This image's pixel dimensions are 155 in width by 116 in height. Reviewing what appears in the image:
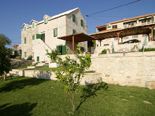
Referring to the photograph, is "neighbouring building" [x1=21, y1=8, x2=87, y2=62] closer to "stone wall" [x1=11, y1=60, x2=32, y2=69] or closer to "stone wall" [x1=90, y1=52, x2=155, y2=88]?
"stone wall" [x1=11, y1=60, x2=32, y2=69]

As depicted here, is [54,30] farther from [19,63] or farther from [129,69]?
[129,69]

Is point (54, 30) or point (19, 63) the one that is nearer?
point (54, 30)

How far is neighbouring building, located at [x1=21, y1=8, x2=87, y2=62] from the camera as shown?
1877cm

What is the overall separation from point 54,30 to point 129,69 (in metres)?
17.0

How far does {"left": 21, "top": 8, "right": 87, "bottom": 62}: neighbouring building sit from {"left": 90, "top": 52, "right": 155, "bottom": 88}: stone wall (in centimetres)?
1054

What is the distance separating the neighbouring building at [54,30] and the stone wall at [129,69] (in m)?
10.5

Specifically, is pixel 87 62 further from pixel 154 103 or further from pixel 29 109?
pixel 154 103

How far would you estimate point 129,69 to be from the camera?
28.1 ft

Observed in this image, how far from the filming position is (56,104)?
521 centimetres

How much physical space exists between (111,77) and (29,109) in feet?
25.4

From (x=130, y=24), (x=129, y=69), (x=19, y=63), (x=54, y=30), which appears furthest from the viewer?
(x=130, y=24)

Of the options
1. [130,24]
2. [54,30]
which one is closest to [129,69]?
[54,30]

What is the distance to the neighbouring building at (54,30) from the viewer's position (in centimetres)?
1877

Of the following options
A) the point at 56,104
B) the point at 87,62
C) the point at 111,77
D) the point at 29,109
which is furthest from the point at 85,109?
the point at 111,77
